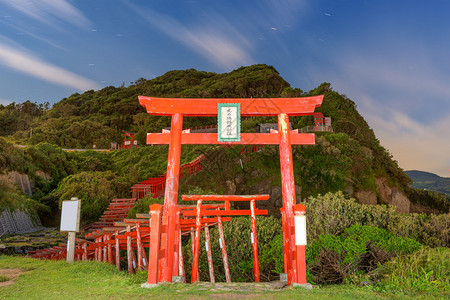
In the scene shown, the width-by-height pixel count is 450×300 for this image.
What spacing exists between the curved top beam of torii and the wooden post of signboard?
3468 millimetres

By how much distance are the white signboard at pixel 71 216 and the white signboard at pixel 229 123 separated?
14.6ft

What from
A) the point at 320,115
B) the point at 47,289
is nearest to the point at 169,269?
the point at 47,289

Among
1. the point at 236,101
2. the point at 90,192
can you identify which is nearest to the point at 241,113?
the point at 236,101

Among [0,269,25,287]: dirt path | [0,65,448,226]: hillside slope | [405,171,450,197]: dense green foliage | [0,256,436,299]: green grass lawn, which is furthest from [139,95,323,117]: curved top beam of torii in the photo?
[405,171,450,197]: dense green foliage

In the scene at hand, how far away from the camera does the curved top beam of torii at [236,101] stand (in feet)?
24.6

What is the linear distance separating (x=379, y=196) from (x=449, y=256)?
21.0m

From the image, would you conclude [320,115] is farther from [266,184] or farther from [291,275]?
[291,275]

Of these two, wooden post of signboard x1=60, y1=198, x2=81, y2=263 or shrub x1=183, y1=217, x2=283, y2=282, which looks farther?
shrub x1=183, y1=217, x2=283, y2=282

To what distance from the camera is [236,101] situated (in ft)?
24.7

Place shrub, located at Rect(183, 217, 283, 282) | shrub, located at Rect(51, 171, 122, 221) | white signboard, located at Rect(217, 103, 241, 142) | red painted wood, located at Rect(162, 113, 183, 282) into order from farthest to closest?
shrub, located at Rect(51, 171, 122, 221)
shrub, located at Rect(183, 217, 283, 282)
white signboard, located at Rect(217, 103, 241, 142)
red painted wood, located at Rect(162, 113, 183, 282)

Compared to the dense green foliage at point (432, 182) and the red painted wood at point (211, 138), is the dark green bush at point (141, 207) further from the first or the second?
the dense green foliage at point (432, 182)

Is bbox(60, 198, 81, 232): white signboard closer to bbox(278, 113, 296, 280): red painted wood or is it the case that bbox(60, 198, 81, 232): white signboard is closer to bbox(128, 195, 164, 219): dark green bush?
bbox(128, 195, 164, 219): dark green bush

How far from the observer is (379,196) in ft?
81.5

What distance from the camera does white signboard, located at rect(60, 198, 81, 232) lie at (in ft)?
26.6
